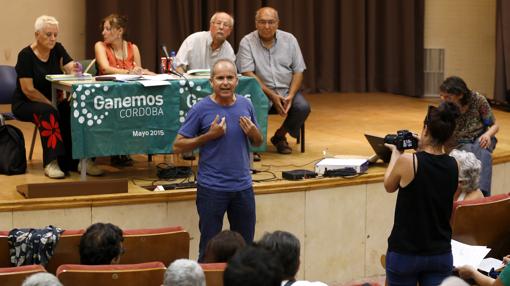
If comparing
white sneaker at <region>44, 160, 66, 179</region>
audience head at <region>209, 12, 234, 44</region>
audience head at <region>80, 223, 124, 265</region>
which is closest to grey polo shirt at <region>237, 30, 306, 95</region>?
audience head at <region>209, 12, 234, 44</region>

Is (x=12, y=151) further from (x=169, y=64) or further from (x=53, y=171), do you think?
(x=169, y=64)

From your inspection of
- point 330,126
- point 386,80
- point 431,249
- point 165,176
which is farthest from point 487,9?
point 431,249

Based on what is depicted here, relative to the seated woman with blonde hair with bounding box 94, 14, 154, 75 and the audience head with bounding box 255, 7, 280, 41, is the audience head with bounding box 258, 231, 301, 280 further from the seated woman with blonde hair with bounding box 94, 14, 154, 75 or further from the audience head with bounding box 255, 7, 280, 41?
the audience head with bounding box 255, 7, 280, 41

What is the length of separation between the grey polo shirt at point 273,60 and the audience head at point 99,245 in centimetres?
328

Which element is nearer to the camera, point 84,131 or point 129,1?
point 84,131

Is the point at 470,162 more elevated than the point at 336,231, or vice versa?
the point at 470,162

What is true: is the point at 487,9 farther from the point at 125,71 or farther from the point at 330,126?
Answer: the point at 125,71

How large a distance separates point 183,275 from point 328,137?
4.90m

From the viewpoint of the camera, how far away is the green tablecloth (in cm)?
610

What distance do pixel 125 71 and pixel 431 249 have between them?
3.32 m

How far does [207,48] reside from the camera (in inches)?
283

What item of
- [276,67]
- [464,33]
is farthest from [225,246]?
[464,33]

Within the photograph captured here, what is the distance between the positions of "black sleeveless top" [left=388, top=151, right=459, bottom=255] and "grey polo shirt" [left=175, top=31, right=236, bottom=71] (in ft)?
10.5

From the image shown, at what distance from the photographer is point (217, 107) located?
530 centimetres
